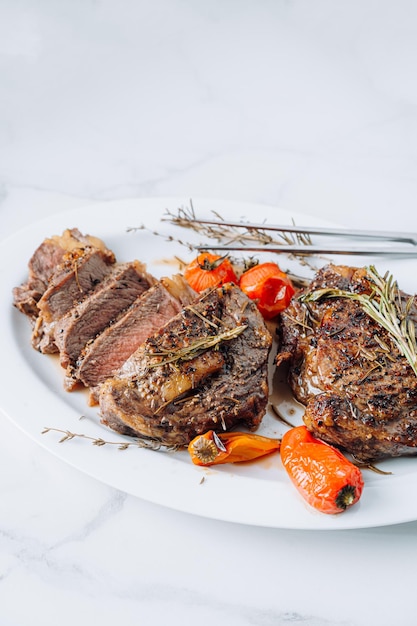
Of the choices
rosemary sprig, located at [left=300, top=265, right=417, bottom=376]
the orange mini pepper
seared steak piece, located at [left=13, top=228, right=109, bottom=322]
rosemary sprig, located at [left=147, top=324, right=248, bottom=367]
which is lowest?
the orange mini pepper

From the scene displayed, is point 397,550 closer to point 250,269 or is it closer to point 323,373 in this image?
point 323,373

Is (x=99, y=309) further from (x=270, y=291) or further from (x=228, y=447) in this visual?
(x=228, y=447)

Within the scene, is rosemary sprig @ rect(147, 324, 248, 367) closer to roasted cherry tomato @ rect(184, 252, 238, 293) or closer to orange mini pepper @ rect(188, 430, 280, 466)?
orange mini pepper @ rect(188, 430, 280, 466)

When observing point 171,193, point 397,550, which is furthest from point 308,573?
point 171,193

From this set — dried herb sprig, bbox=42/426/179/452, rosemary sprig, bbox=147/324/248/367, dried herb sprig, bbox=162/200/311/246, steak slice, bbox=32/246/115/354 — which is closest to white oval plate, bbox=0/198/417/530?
dried herb sprig, bbox=42/426/179/452

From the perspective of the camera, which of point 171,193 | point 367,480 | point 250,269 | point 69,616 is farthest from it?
point 171,193

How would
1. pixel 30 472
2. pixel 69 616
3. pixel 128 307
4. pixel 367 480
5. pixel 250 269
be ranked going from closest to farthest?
pixel 69 616, pixel 367 480, pixel 30 472, pixel 128 307, pixel 250 269

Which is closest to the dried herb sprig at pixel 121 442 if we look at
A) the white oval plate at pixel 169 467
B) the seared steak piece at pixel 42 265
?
the white oval plate at pixel 169 467
